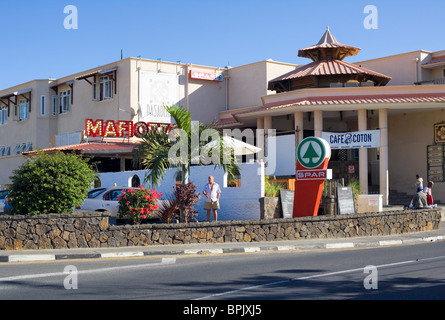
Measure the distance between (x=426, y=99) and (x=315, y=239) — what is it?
40.0ft

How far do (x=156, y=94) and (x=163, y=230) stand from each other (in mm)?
19992

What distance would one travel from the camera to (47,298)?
8.52 metres

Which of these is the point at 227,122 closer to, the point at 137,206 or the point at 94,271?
the point at 137,206

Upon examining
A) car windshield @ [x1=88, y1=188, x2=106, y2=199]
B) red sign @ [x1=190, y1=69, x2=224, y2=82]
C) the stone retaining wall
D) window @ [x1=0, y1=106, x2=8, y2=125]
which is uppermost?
red sign @ [x1=190, y1=69, x2=224, y2=82]

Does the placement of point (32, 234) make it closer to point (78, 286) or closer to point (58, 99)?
point (78, 286)

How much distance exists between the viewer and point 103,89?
35.8 m

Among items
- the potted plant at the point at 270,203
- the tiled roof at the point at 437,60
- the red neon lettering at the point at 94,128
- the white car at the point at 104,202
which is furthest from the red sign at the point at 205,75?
the potted plant at the point at 270,203

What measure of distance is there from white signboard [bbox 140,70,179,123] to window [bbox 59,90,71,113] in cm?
741

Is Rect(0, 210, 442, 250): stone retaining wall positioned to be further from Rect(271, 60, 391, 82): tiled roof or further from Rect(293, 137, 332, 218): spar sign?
Rect(271, 60, 391, 82): tiled roof

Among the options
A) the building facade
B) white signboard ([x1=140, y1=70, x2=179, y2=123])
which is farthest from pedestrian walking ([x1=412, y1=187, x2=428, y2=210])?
white signboard ([x1=140, y1=70, x2=179, y2=123])

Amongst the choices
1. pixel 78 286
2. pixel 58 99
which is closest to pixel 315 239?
pixel 78 286

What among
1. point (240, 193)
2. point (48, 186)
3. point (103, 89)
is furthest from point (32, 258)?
point (103, 89)

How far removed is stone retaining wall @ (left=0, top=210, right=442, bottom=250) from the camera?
47.6 feet

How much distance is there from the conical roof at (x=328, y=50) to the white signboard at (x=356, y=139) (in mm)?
6755
